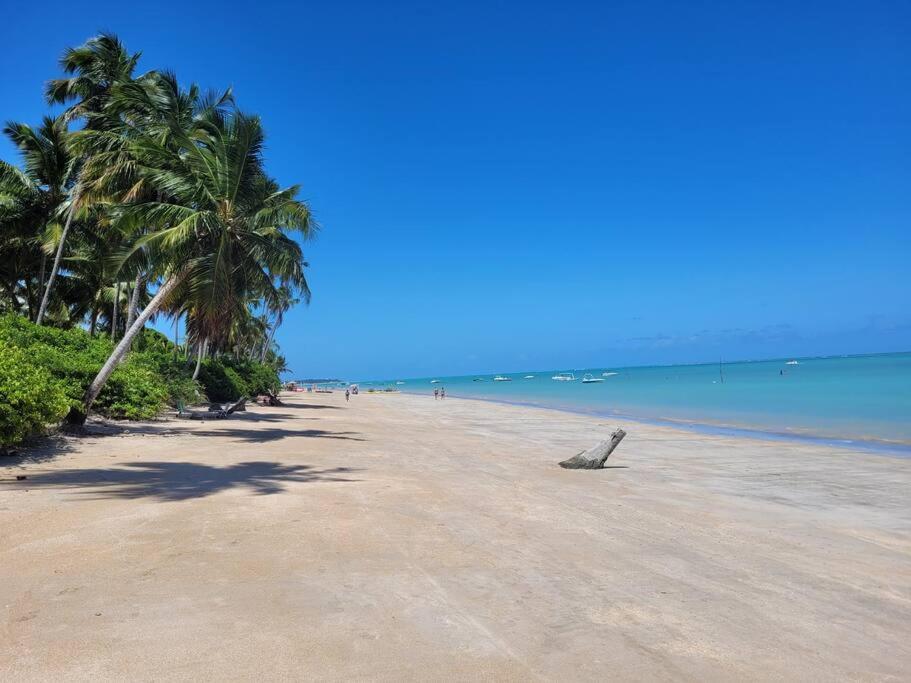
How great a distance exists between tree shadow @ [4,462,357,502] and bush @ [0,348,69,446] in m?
0.90

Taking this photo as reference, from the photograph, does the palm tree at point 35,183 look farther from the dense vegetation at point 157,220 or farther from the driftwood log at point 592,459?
the driftwood log at point 592,459

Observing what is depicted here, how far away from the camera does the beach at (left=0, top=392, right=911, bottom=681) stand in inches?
127

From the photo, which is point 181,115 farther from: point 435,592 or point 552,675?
point 552,675

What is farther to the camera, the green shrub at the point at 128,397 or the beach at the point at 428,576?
the green shrub at the point at 128,397

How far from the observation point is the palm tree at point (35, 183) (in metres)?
21.1

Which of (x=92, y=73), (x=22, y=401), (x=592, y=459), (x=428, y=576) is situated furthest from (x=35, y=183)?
(x=428, y=576)

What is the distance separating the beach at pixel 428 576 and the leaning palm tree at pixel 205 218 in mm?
4706

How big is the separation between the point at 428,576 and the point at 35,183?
24.8 m

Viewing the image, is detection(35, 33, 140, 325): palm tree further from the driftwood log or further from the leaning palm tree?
the driftwood log

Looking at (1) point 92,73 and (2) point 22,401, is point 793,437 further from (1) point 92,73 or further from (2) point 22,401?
(1) point 92,73

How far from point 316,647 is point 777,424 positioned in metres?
24.8

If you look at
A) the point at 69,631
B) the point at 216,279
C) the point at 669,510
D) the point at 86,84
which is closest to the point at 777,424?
the point at 669,510

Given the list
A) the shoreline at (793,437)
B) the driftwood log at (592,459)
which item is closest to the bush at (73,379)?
the driftwood log at (592,459)

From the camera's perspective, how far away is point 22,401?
26.5 feet
